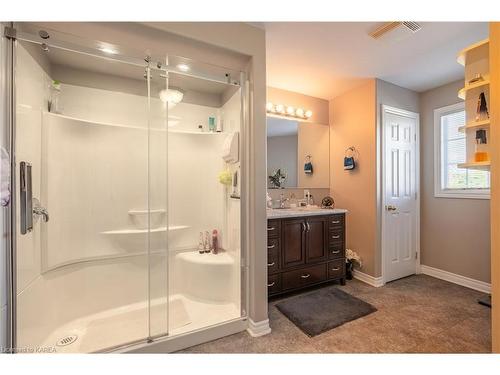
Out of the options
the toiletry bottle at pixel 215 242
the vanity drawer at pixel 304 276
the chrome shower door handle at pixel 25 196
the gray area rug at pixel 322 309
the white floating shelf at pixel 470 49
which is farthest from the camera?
the toiletry bottle at pixel 215 242

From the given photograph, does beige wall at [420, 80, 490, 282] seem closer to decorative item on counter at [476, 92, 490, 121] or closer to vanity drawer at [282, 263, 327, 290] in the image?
decorative item on counter at [476, 92, 490, 121]

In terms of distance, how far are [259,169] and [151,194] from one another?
112 cm

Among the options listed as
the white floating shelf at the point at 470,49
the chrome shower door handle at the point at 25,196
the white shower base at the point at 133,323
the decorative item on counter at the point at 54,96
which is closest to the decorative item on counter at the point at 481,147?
the white floating shelf at the point at 470,49

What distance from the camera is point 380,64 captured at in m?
2.36

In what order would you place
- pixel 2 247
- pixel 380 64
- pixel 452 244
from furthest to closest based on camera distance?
pixel 452 244
pixel 380 64
pixel 2 247

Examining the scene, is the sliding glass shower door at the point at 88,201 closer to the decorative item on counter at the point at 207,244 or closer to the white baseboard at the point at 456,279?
the decorative item on counter at the point at 207,244

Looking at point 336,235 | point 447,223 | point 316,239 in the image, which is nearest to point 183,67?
point 316,239

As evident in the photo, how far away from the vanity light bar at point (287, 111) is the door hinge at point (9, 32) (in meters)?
2.24

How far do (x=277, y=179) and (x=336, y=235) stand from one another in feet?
3.25

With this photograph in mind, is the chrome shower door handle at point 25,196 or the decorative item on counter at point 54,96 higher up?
the decorative item on counter at point 54,96

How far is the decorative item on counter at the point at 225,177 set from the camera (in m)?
2.33
